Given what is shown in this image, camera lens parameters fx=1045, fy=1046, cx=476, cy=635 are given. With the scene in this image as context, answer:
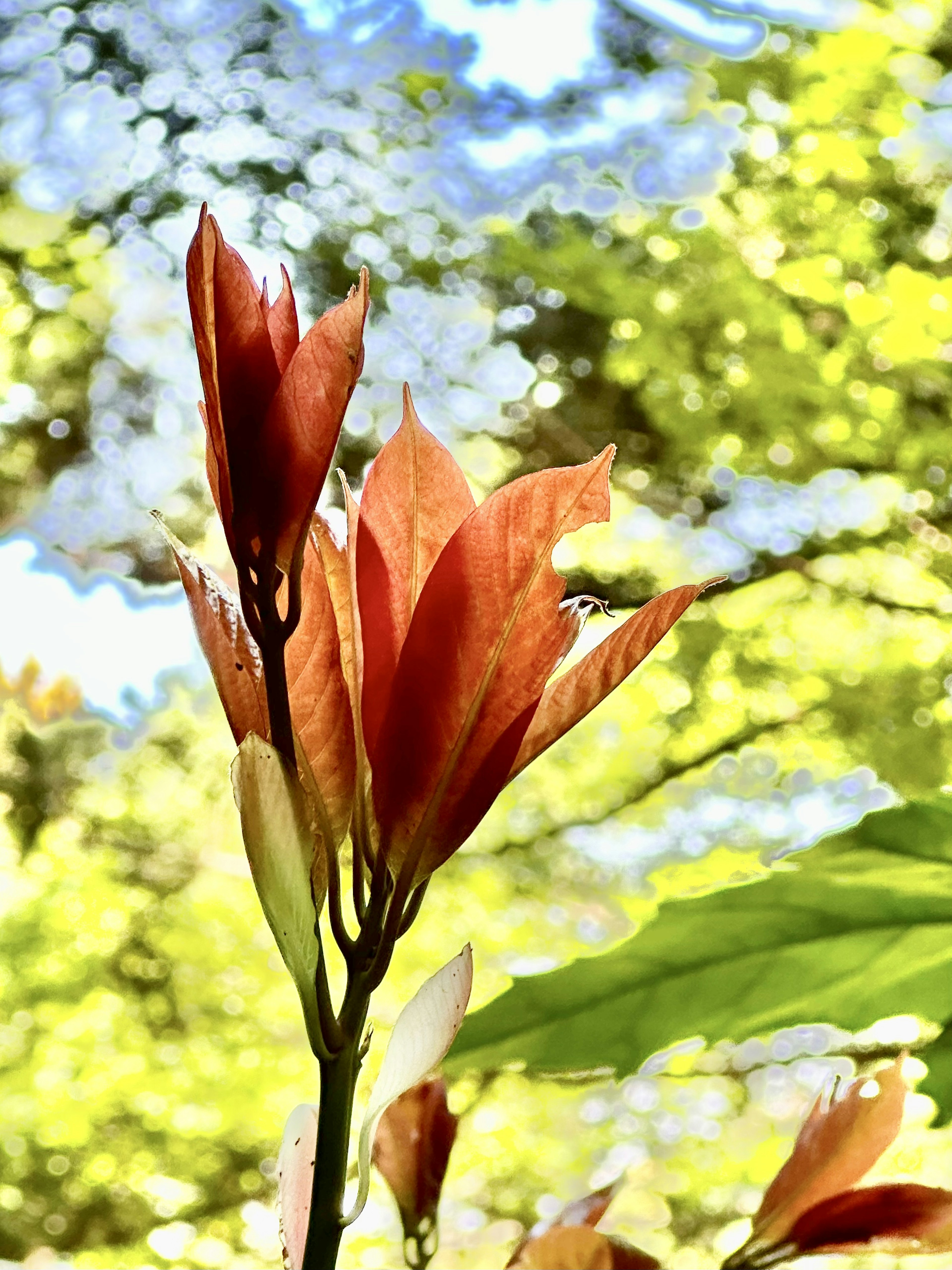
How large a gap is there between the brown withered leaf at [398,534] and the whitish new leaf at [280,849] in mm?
30

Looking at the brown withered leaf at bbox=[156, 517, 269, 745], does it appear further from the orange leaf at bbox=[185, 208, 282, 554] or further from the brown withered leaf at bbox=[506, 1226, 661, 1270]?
the brown withered leaf at bbox=[506, 1226, 661, 1270]

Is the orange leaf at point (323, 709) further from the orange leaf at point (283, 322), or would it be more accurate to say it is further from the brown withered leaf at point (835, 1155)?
the brown withered leaf at point (835, 1155)

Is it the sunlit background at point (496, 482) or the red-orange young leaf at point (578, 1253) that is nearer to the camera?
the red-orange young leaf at point (578, 1253)

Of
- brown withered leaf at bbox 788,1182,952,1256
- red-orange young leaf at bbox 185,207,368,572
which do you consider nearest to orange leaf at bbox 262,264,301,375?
red-orange young leaf at bbox 185,207,368,572

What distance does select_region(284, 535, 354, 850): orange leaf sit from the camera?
0.18m

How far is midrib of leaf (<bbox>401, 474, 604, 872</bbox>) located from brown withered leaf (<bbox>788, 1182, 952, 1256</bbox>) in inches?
5.6

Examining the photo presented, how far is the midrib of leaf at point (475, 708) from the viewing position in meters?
0.17

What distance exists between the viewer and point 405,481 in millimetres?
201

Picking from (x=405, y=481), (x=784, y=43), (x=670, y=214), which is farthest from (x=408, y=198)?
(x=405, y=481)

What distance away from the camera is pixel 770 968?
0.65 ft

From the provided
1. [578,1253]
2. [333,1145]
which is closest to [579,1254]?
[578,1253]

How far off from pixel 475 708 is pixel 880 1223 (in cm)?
16

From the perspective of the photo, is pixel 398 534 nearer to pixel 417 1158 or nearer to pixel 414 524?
pixel 414 524

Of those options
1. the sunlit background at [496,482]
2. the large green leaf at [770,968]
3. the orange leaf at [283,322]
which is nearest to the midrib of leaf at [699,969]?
the large green leaf at [770,968]
